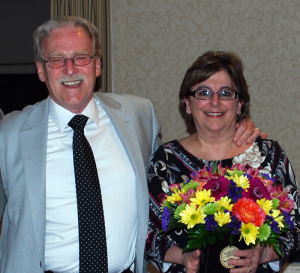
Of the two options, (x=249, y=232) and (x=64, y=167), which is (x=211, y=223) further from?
(x=64, y=167)

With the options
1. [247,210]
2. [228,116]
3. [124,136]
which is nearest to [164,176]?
[124,136]

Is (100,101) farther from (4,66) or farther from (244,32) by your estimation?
(4,66)

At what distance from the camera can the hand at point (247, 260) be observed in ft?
5.71

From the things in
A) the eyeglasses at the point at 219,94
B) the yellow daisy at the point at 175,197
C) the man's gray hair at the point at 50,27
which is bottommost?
the yellow daisy at the point at 175,197

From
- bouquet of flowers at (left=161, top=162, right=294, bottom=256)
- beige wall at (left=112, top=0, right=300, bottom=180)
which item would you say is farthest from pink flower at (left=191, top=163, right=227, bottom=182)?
beige wall at (left=112, top=0, right=300, bottom=180)

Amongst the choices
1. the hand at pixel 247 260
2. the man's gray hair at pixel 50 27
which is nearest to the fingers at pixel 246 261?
the hand at pixel 247 260

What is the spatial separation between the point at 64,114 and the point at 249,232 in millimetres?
1067

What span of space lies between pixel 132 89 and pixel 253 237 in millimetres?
2835

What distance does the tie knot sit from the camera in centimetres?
216

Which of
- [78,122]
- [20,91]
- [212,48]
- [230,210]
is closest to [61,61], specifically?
[78,122]

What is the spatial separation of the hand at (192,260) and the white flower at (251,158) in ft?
1.81

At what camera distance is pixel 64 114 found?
86.1 inches

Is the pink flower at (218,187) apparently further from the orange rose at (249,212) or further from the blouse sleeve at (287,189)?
the blouse sleeve at (287,189)

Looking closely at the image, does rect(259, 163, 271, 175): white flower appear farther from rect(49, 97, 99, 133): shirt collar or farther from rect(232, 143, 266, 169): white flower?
rect(49, 97, 99, 133): shirt collar
